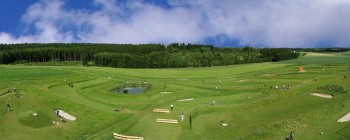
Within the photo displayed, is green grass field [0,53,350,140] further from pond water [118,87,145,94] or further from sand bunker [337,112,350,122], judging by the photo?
pond water [118,87,145,94]

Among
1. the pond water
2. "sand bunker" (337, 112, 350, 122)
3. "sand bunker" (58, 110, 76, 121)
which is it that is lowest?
"sand bunker" (58, 110, 76, 121)

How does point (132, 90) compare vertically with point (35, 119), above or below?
above

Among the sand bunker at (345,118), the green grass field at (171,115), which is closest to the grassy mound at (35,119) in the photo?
the green grass field at (171,115)

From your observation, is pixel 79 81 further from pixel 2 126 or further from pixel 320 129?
pixel 320 129

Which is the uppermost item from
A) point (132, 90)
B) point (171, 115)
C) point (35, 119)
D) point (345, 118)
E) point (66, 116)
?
point (345, 118)

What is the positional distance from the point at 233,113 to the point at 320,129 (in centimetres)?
1362

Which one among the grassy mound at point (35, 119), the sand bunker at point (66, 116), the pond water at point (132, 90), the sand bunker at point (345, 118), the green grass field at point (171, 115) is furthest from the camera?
the pond water at point (132, 90)

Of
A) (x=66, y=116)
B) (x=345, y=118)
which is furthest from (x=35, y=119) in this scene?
(x=345, y=118)

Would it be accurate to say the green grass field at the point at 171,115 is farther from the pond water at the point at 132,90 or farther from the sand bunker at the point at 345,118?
the pond water at the point at 132,90

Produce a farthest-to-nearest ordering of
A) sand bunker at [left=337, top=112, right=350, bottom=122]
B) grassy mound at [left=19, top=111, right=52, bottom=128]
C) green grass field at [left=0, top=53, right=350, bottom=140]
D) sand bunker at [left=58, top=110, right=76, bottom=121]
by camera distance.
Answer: sand bunker at [left=58, top=110, right=76, bottom=121] → grassy mound at [left=19, top=111, right=52, bottom=128] → sand bunker at [left=337, top=112, right=350, bottom=122] → green grass field at [left=0, top=53, right=350, bottom=140]

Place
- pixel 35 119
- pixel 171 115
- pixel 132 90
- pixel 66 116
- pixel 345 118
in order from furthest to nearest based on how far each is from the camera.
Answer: pixel 132 90, pixel 66 116, pixel 35 119, pixel 171 115, pixel 345 118

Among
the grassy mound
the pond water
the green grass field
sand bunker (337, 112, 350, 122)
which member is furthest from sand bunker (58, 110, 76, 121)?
sand bunker (337, 112, 350, 122)

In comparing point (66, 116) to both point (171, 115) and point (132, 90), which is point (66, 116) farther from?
point (132, 90)

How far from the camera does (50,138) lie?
45.6 m
